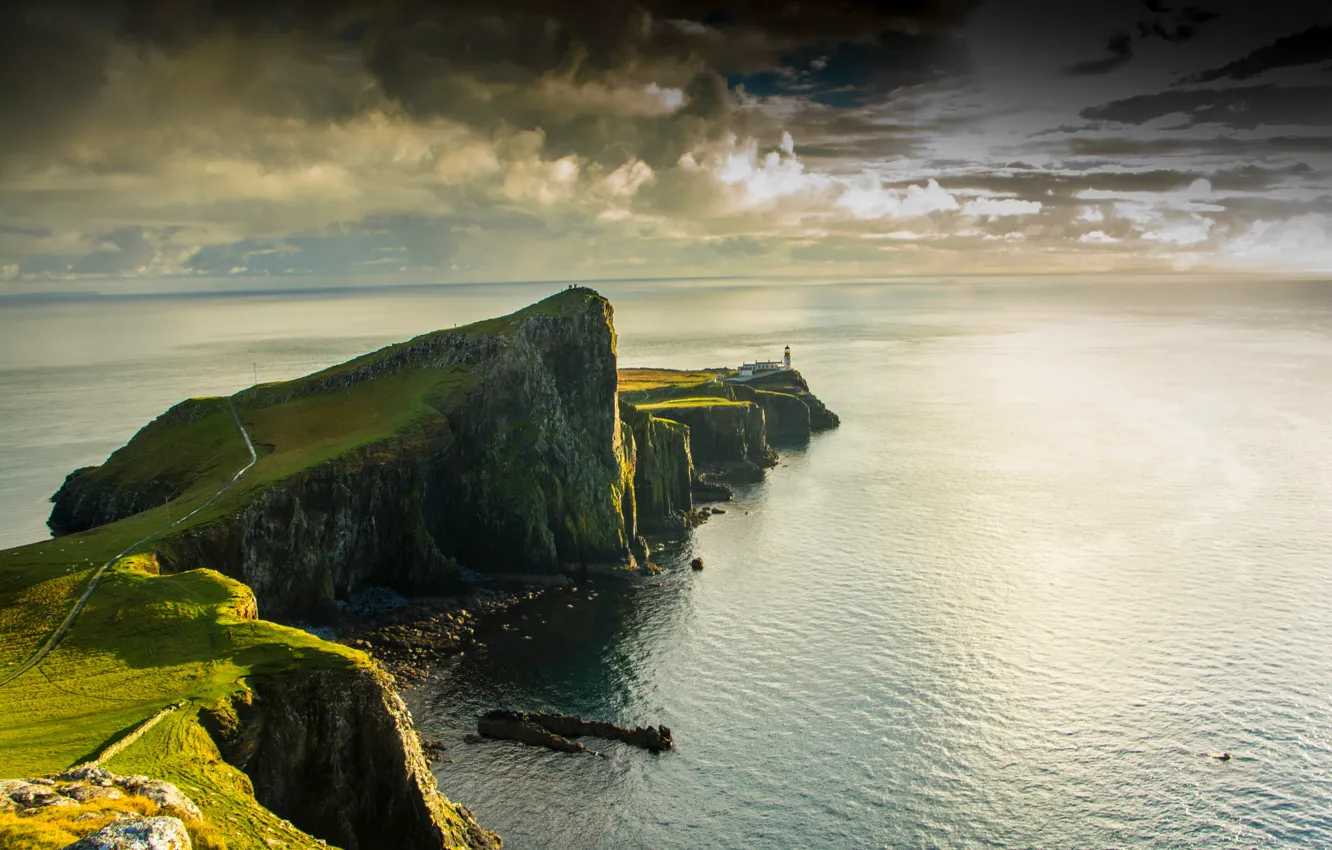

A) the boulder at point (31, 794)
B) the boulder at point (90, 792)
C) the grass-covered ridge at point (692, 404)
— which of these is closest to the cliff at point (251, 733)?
the boulder at point (90, 792)

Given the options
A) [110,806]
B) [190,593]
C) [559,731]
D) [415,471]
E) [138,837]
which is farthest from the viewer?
[415,471]

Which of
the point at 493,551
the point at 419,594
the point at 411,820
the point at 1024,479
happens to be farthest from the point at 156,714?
the point at 1024,479

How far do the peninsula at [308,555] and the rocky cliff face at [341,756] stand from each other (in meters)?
0.13

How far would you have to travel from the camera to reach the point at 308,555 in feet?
343

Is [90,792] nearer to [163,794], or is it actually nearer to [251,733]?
[163,794]

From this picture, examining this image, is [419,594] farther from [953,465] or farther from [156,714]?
[953,465]

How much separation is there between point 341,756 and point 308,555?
159 ft

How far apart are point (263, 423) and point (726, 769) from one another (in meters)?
87.3

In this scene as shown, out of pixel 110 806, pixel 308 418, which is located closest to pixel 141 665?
pixel 110 806

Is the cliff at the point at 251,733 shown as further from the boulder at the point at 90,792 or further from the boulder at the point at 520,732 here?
the boulder at the point at 520,732

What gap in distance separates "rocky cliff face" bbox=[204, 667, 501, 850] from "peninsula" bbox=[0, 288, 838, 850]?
0.13 metres

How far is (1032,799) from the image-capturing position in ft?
233

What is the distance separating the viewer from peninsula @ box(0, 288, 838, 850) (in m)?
56.6

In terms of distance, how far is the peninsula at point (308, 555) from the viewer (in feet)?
186
